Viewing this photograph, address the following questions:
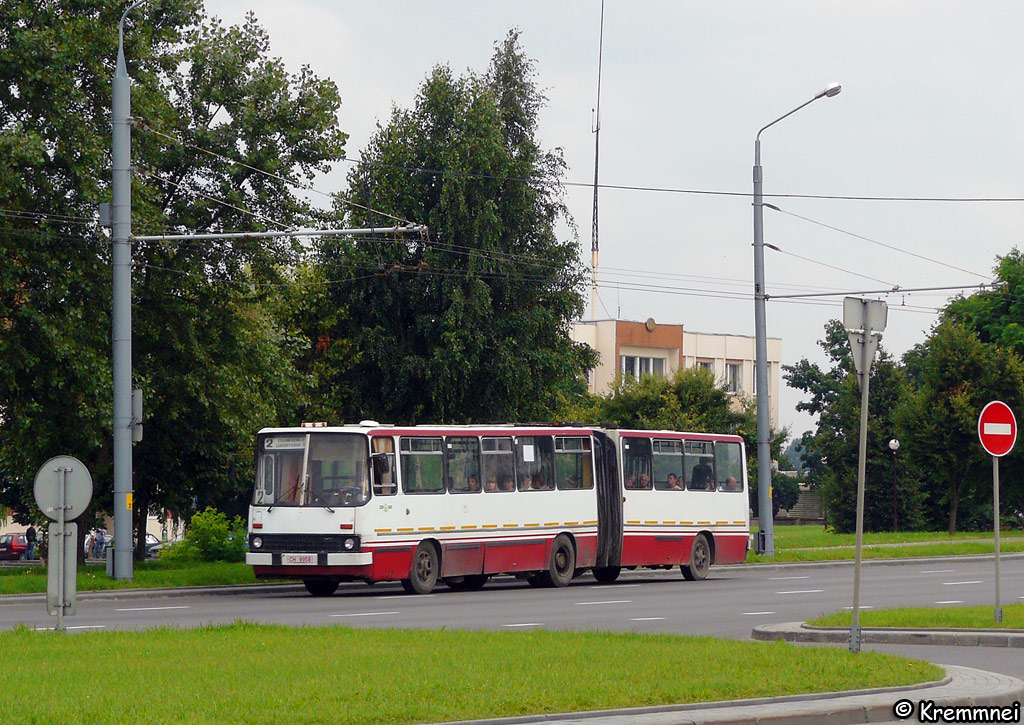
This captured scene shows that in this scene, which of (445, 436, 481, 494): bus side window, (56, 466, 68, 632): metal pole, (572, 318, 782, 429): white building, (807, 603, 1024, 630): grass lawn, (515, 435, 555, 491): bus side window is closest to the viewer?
(56, 466, 68, 632): metal pole

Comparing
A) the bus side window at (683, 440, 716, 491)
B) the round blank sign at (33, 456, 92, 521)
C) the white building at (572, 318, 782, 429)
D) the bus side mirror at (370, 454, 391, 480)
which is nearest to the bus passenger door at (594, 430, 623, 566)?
the bus side window at (683, 440, 716, 491)

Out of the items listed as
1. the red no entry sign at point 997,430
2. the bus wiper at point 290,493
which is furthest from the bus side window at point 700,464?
the red no entry sign at point 997,430

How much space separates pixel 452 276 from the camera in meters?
44.7

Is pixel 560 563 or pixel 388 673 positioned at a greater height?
pixel 388 673

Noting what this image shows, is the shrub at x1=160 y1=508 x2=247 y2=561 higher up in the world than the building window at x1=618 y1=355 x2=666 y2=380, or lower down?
lower down

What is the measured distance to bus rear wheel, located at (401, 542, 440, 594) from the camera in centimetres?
2731

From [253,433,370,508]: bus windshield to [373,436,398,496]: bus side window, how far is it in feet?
0.70

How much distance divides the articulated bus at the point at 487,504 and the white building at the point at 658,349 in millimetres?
66579

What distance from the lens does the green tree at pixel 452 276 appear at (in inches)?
1750

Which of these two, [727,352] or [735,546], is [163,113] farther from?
[727,352]

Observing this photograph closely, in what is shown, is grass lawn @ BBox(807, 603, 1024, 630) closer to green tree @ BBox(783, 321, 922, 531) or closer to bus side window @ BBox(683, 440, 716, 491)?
bus side window @ BBox(683, 440, 716, 491)

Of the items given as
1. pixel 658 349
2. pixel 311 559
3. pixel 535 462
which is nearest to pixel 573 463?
pixel 535 462

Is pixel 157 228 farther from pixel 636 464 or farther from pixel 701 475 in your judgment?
pixel 701 475

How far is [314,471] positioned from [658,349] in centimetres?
8255
